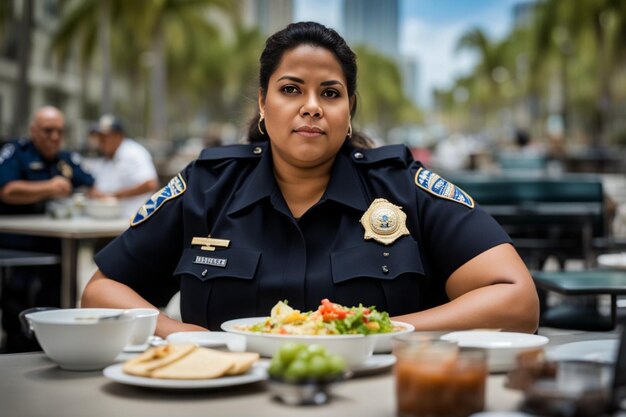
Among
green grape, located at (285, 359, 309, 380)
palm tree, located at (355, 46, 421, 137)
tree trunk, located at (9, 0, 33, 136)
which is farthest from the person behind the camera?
palm tree, located at (355, 46, 421, 137)

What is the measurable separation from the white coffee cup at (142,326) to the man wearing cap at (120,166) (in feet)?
18.2

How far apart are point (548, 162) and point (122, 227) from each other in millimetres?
12038

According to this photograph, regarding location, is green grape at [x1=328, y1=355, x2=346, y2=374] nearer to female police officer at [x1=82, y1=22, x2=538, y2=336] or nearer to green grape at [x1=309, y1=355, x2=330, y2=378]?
green grape at [x1=309, y1=355, x2=330, y2=378]

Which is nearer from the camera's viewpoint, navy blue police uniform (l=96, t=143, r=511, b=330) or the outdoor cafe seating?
navy blue police uniform (l=96, t=143, r=511, b=330)

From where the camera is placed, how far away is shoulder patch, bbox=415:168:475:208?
2393 millimetres

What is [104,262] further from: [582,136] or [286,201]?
[582,136]

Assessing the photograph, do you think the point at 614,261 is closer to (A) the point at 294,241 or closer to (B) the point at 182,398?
(A) the point at 294,241

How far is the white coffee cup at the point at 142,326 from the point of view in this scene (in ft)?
5.57

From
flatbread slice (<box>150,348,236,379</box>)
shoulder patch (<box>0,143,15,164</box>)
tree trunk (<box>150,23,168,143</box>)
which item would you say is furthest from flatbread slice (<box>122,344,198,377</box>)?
tree trunk (<box>150,23,168,143</box>)

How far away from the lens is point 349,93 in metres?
2.61

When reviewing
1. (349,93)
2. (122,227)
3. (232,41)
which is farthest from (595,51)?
(349,93)

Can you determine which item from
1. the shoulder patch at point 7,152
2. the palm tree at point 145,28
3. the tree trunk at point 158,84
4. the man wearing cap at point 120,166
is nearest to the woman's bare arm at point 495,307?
the shoulder patch at point 7,152

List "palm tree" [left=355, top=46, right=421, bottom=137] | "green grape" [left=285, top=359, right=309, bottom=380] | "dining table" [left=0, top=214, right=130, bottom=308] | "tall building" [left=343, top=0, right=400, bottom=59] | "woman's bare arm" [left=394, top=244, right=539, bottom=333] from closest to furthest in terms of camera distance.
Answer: "green grape" [left=285, top=359, right=309, bottom=380] < "woman's bare arm" [left=394, top=244, right=539, bottom=333] < "dining table" [left=0, top=214, right=130, bottom=308] < "palm tree" [left=355, top=46, right=421, bottom=137] < "tall building" [left=343, top=0, right=400, bottom=59]

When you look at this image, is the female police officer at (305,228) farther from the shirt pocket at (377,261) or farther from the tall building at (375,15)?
the tall building at (375,15)
